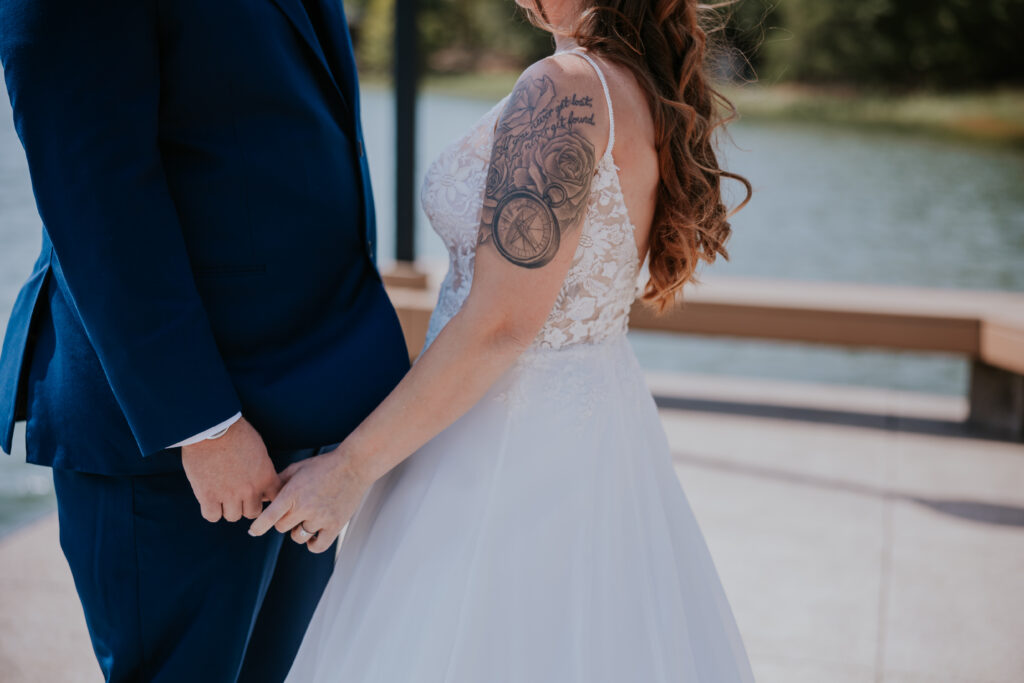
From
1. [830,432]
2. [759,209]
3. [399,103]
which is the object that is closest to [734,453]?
[830,432]

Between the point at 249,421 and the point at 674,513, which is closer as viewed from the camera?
the point at 249,421

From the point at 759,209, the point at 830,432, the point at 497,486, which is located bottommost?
the point at 759,209

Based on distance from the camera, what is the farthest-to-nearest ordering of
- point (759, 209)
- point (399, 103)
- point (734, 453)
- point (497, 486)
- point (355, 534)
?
point (759, 209) < point (399, 103) < point (734, 453) < point (355, 534) < point (497, 486)

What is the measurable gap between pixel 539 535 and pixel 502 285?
0.40 m

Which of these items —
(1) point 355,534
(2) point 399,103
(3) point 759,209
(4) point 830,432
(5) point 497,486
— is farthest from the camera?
(3) point 759,209

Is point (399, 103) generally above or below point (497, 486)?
below

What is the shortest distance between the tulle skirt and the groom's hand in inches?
9.6

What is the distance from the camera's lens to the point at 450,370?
51.6 inches

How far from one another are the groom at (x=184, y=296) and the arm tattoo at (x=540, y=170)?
303mm

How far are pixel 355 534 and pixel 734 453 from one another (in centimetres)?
317

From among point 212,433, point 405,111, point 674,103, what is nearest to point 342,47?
point 674,103

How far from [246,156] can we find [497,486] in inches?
24.7

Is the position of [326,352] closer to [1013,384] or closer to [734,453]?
[734,453]

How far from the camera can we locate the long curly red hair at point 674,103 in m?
1.39
